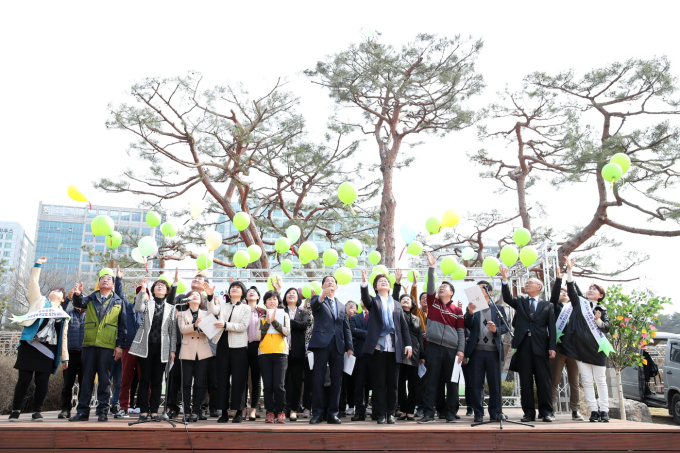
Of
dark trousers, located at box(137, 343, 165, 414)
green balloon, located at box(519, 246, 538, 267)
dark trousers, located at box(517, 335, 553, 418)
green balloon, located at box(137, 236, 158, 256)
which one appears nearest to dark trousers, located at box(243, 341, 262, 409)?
dark trousers, located at box(137, 343, 165, 414)

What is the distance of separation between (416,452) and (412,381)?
4.32 feet

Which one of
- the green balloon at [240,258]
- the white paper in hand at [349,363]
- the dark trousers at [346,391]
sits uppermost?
the green balloon at [240,258]

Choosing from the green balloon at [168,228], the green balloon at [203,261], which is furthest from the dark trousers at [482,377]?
the green balloon at [168,228]

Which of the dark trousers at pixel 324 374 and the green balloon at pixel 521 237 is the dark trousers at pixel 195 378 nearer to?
the dark trousers at pixel 324 374

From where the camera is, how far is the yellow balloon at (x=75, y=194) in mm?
5368

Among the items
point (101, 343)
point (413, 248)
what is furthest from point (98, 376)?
point (413, 248)

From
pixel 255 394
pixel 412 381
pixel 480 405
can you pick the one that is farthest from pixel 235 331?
pixel 480 405

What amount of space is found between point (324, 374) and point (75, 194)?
3.51 m

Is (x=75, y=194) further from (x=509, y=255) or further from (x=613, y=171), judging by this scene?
(x=613, y=171)

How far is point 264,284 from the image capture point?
906 cm

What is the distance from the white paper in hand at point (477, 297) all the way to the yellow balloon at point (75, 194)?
14.3 ft

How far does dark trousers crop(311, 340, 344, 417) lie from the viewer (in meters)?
4.27

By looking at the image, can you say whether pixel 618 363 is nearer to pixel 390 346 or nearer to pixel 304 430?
pixel 390 346

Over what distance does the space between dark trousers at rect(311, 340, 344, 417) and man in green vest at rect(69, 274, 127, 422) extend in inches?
70.7
